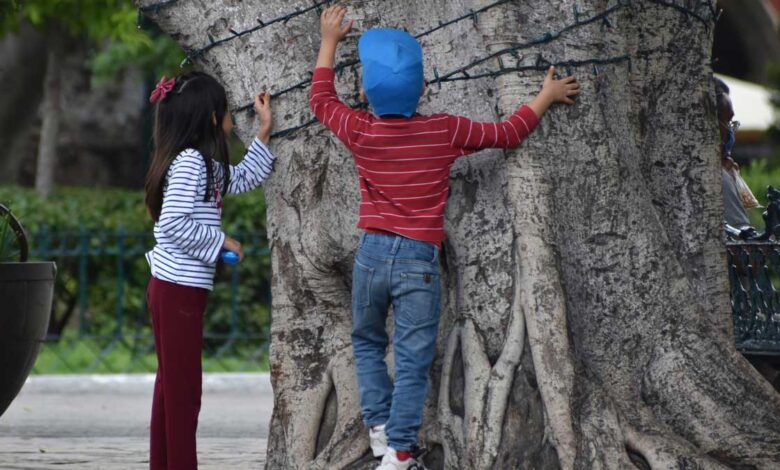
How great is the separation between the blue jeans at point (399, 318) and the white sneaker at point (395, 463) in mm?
35

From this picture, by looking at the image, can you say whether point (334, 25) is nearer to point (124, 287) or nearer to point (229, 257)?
point (229, 257)

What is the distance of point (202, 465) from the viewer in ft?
22.1

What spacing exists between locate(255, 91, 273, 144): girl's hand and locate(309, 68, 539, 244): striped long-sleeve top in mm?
524

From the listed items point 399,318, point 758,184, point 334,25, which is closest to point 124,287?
point 758,184

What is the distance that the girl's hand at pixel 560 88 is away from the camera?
16.8 feet

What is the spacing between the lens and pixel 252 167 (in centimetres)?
555

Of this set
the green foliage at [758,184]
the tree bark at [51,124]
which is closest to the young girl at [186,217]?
the green foliage at [758,184]

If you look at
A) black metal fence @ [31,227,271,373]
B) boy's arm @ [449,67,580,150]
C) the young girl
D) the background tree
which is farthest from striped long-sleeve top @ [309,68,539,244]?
the background tree

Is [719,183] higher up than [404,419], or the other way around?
[719,183]

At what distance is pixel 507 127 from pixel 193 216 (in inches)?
49.1

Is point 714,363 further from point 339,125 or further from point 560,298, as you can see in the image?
point 339,125

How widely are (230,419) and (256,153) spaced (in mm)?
4213

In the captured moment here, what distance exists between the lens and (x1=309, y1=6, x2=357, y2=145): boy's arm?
5121mm

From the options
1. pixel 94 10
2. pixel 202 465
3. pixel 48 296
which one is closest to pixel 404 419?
pixel 202 465
